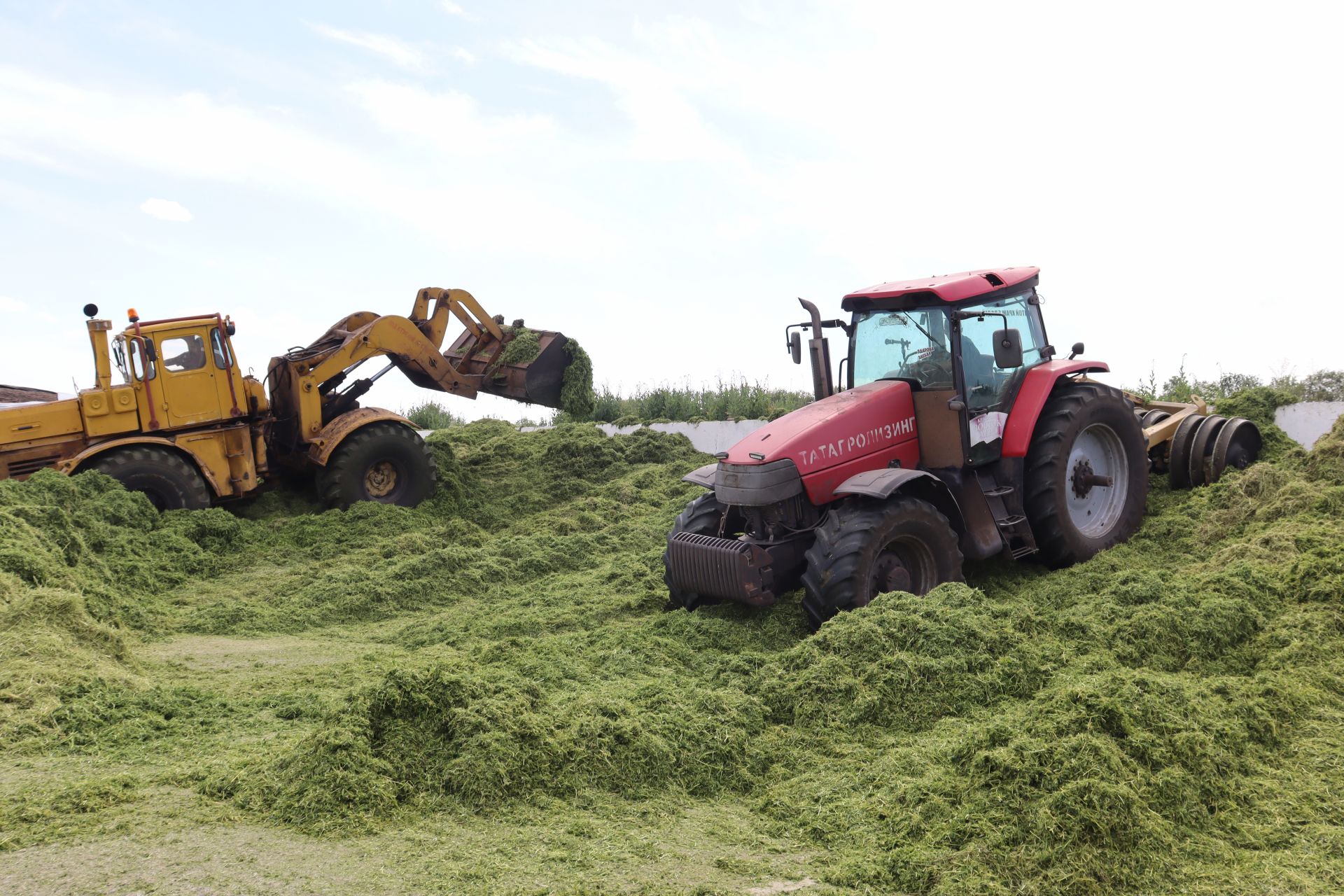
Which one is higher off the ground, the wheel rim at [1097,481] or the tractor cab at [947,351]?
the tractor cab at [947,351]

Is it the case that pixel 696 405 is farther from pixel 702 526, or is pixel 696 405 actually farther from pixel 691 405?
pixel 702 526

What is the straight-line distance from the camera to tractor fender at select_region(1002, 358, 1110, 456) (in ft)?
26.3

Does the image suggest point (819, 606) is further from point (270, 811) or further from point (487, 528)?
point (487, 528)

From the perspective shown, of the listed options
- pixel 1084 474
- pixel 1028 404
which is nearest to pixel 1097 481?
pixel 1084 474

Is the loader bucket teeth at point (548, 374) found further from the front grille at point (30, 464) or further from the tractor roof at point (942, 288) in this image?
the tractor roof at point (942, 288)

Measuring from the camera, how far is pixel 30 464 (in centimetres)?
1195

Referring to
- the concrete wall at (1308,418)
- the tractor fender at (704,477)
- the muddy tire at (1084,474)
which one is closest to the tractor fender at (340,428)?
the tractor fender at (704,477)

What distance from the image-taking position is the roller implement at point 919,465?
Result: 7020 mm

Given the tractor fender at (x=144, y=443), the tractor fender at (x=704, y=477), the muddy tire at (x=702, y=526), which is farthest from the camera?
the tractor fender at (x=144, y=443)

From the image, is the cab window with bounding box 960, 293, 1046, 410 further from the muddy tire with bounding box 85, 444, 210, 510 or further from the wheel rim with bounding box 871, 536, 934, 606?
the muddy tire with bounding box 85, 444, 210, 510

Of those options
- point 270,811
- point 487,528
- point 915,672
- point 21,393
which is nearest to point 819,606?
point 915,672

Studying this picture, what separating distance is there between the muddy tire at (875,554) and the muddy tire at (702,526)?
730mm

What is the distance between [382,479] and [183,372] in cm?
269

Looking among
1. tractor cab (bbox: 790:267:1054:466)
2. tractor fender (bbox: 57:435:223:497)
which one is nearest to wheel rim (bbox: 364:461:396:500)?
tractor fender (bbox: 57:435:223:497)
